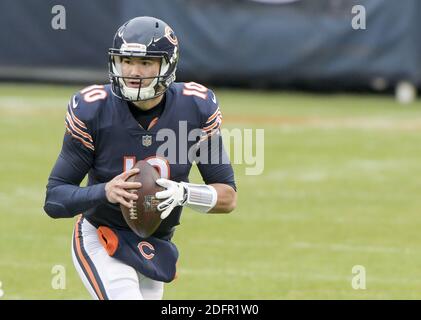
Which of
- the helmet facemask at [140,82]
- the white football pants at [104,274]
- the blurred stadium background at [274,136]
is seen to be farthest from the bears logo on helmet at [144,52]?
the blurred stadium background at [274,136]

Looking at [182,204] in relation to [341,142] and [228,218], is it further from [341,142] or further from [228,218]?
[341,142]

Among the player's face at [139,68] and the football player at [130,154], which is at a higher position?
the player's face at [139,68]

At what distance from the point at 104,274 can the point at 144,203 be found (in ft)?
1.42

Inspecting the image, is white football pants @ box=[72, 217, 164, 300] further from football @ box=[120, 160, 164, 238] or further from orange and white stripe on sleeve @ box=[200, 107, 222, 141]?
orange and white stripe on sleeve @ box=[200, 107, 222, 141]

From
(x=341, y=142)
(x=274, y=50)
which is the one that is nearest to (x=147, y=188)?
(x=341, y=142)

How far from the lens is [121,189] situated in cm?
501

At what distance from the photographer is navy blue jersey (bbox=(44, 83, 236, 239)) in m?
5.23

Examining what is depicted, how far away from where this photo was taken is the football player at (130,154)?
5.19 m

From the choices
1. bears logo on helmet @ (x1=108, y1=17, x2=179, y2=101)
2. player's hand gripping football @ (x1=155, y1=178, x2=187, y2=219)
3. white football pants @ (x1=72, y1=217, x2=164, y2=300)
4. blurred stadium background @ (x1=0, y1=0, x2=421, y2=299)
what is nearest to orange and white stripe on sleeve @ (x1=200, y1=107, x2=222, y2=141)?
bears logo on helmet @ (x1=108, y1=17, x2=179, y2=101)

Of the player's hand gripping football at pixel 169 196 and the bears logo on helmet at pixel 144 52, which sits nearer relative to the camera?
the player's hand gripping football at pixel 169 196

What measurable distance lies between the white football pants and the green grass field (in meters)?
1.85

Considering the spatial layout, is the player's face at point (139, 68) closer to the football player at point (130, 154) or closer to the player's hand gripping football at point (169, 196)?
the football player at point (130, 154)
